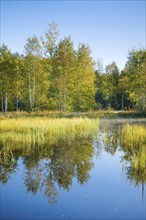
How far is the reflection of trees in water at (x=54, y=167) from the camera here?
27.3 ft

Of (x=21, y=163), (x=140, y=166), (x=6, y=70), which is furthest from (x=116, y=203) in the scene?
(x=6, y=70)

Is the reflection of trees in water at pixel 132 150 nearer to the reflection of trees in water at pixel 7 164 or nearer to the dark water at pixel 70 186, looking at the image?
the dark water at pixel 70 186

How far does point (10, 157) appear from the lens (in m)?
11.8

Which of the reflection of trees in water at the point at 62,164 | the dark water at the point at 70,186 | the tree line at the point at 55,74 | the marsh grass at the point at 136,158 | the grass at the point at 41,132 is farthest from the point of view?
the tree line at the point at 55,74

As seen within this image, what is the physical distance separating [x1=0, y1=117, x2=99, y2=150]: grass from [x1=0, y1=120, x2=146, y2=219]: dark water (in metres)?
1.92

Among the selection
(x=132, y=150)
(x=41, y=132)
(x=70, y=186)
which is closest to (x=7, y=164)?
(x=70, y=186)

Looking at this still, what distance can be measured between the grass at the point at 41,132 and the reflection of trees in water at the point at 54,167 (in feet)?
4.83

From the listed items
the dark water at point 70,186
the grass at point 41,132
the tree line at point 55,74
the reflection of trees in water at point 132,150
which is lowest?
the dark water at point 70,186

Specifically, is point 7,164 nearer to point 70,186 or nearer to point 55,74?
point 70,186

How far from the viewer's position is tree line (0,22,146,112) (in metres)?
39.2

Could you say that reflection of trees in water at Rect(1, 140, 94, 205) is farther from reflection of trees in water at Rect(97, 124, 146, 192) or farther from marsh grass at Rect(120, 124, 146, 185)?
marsh grass at Rect(120, 124, 146, 185)

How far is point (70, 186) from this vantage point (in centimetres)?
826

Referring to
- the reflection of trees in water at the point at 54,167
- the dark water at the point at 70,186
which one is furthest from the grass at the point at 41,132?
the dark water at the point at 70,186

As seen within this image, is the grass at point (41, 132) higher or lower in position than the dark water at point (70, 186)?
higher
